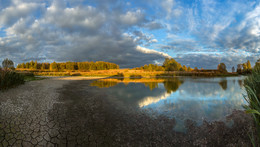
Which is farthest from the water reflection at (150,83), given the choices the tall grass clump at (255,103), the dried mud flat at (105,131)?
the tall grass clump at (255,103)

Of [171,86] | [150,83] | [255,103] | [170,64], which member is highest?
[170,64]

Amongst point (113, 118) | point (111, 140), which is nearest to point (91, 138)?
point (111, 140)

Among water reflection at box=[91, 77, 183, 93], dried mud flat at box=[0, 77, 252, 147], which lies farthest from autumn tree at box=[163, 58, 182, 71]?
dried mud flat at box=[0, 77, 252, 147]

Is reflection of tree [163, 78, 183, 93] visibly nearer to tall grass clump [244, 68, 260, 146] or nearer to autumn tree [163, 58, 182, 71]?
tall grass clump [244, 68, 260, 146]

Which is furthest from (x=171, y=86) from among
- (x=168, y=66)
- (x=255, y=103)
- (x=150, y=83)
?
(x=168, y=66)

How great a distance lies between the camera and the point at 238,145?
3795mm

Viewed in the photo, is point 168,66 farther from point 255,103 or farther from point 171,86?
point 255,103

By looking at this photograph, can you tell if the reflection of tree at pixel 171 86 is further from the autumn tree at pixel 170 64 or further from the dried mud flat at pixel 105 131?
the autumn tree at pixel 170 64

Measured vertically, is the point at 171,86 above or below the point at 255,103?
below

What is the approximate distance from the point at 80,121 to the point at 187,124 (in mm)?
4982

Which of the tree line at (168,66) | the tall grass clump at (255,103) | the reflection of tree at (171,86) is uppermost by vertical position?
the tree line at (168,66)

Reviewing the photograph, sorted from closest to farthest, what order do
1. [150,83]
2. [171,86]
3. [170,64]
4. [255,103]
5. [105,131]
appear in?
1. [255,103]
2. [105,131]
3. [171,86]
4. [150,83]
5. [170,64]

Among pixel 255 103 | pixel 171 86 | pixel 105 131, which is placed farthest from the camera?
pixel 171 86

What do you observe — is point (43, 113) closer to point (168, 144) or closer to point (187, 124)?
point (168, 144)
